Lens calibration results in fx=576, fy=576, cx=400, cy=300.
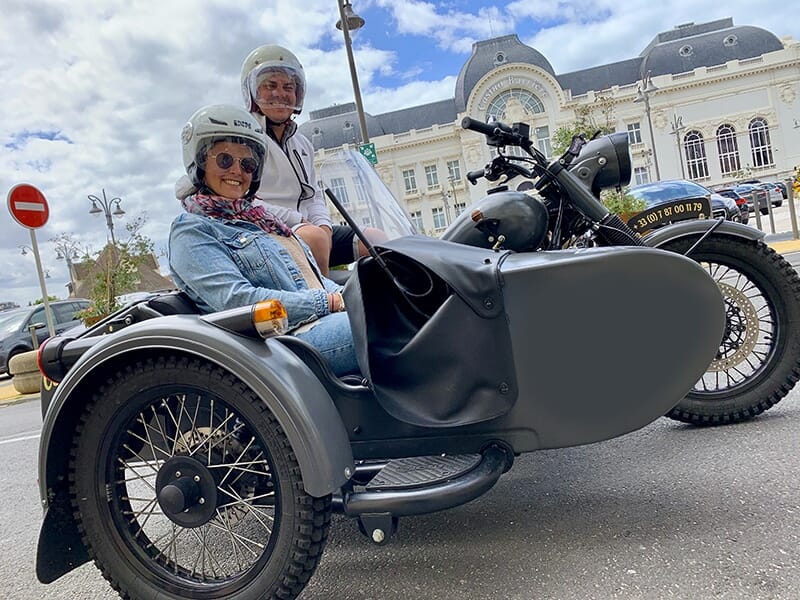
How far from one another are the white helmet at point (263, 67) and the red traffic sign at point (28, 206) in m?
6.49

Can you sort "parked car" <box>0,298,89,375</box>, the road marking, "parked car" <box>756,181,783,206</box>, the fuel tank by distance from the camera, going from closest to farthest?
the fuel tank, the road marking, "parked car" <box>0,298,89,375</box>, "parked car" <box>756,181,783,206</box>

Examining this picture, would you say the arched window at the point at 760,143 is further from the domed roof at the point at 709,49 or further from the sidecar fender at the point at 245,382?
the sidecar fender at the point at 245,382

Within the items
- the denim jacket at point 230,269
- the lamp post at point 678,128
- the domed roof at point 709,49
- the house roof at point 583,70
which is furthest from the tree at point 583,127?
the domed roof at point 709,49

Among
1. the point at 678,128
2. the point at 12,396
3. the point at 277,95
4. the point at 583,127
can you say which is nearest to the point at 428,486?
the point at 277,95

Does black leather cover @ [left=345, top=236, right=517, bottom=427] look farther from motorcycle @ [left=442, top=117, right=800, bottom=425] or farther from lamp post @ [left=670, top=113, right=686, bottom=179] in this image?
lamp post @ [left=670, top=113, right=686, bottom=179]

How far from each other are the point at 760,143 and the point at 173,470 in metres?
60.0

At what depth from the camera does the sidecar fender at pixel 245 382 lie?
1.55 metres

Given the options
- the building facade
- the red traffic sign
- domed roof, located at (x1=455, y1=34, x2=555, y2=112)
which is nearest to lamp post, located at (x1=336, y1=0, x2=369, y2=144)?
the red traffic sign

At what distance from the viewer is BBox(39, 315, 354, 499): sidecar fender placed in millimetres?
1549

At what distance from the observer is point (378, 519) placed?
1593 millimetres

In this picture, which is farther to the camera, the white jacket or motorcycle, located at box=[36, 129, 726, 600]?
the white jacket

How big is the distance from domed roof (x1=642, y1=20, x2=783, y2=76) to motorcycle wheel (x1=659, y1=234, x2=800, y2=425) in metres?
62.0

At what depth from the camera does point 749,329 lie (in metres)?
2.59

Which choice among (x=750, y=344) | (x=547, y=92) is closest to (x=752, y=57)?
(x=547, y=92)
